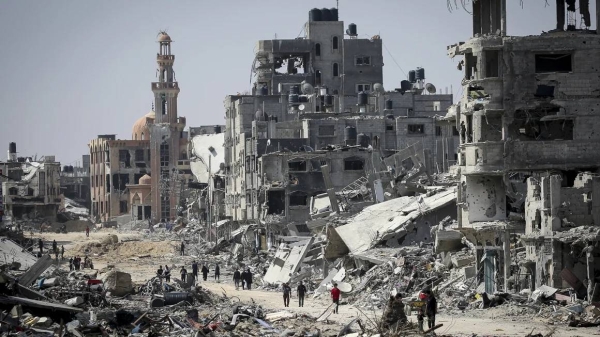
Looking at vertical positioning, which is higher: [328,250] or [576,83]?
[576,83]

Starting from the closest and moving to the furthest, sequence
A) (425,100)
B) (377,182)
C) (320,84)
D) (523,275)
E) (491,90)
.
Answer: (523,275) < (491,90) < (377,182) < (425,100) < (320,84)

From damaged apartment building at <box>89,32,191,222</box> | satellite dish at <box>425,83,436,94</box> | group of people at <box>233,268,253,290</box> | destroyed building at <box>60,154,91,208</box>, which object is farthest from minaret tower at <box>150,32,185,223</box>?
group of people at <box>233,268,253,290</box>

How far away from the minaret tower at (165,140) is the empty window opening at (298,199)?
57509 mm

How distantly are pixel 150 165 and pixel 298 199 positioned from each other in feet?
226

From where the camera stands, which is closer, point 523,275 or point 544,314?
point 544,314

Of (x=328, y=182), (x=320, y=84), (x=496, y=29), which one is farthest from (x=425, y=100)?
(x=496, y=29)

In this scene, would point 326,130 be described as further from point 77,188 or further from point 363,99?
point 77,188

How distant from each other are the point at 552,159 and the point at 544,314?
8.56 meters

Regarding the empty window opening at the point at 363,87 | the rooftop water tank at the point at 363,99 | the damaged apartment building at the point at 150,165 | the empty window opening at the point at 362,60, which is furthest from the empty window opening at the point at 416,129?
the damaged apartment building at the point at 150,165

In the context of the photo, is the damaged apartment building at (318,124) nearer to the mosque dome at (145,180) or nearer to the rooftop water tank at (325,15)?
the rooftop water tank at (325,15)

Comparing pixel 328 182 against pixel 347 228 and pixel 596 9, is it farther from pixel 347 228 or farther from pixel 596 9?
pixel 596 9

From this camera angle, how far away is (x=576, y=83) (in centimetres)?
4681

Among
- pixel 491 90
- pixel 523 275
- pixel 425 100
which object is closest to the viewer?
pixel 523 275

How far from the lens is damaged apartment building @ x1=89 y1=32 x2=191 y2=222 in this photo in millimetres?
143500
